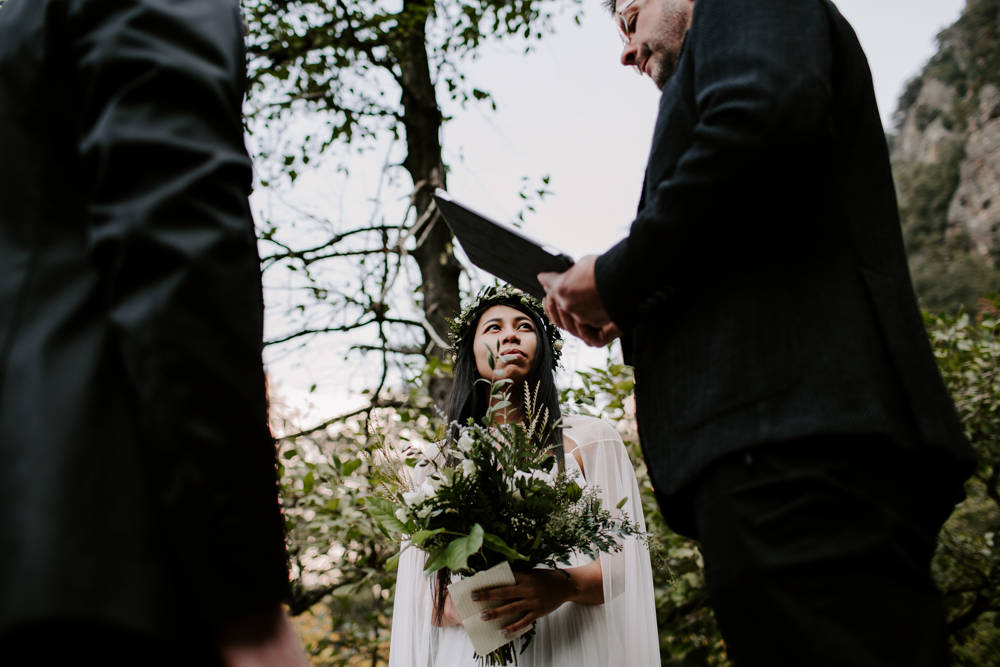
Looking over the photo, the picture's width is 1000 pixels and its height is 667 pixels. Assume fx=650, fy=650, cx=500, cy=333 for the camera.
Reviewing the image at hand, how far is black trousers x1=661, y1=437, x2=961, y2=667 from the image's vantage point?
972 millimetres

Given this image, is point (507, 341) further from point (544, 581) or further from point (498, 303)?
point (544, 581)

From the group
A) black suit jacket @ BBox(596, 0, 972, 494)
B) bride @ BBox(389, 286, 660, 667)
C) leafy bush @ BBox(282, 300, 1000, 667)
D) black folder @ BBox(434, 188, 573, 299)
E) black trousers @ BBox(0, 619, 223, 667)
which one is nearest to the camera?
black trousers @ BBox(0, 619, 223, 667)

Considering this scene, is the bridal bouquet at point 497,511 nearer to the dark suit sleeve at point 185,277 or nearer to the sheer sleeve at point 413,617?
the sheer sleeve at point 413,617

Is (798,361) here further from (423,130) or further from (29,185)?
(423,130)

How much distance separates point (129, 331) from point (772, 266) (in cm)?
106

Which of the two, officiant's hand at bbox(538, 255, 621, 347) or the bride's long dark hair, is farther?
the bride's long dark hair

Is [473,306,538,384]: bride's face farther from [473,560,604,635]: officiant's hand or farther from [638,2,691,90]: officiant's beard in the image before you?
[638,2,691,90]: officiant's beard

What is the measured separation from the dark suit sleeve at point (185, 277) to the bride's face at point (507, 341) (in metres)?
2.31

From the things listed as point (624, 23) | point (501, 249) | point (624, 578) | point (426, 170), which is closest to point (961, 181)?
point (426, 170)

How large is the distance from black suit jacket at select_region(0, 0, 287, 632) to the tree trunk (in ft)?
13.3

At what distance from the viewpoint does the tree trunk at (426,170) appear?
5.44m

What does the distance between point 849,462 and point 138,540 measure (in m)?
1.03

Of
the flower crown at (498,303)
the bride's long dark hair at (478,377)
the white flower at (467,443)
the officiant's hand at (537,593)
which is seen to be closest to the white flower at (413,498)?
the white flower at (467,443)

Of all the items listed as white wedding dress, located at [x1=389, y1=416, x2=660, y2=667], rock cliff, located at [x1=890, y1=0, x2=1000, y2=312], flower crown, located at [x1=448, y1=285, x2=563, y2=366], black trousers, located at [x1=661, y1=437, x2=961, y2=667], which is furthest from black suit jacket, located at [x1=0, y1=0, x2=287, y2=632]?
rock cliff, located at [x1=890, y1=0, x2=1000, y2=312]
